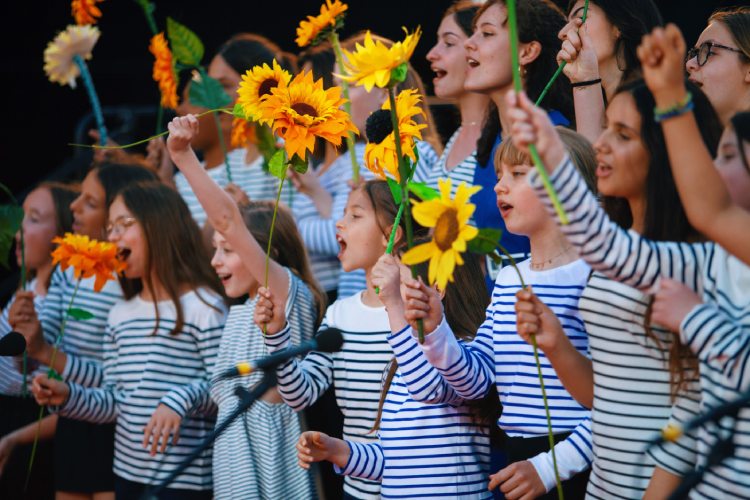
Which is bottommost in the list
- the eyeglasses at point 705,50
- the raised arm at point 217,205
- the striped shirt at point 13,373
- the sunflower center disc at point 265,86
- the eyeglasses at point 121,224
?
the striped shirt at point 13,373

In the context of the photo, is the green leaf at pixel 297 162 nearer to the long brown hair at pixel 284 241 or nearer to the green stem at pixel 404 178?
the green stem at pixel 404 178

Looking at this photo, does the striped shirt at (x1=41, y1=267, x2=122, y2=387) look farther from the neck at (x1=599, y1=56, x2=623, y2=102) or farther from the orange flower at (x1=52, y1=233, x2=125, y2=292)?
the neck at (x1=599, y1=56, x2=623, y2=102)

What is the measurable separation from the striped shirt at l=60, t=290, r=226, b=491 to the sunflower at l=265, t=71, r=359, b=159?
3.56ft

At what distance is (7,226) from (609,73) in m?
1.82

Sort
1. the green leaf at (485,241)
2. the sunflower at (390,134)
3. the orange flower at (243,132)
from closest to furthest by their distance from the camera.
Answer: the green leaf at (485,241), the sunflower at (390,134), the orange flower at (243,132)

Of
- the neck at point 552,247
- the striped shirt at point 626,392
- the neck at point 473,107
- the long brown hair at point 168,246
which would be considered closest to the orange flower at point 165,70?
the long brown hair at point 168,246

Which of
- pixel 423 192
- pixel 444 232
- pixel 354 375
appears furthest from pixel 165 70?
pixel 444 232

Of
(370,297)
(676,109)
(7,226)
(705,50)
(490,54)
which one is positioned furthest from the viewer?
(7,226)

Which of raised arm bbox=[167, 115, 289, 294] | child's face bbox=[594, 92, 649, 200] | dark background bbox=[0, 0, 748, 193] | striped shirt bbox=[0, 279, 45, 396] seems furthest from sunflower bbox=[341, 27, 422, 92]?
dark background bbox=[0, 0, 748, 193]

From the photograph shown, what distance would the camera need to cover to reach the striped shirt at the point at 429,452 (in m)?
2.26

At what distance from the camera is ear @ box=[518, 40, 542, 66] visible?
2783 mm

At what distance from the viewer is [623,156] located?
5.78 ft

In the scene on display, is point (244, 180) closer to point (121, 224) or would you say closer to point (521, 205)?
point (121, 224)

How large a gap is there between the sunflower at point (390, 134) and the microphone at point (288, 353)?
1.39 ft
